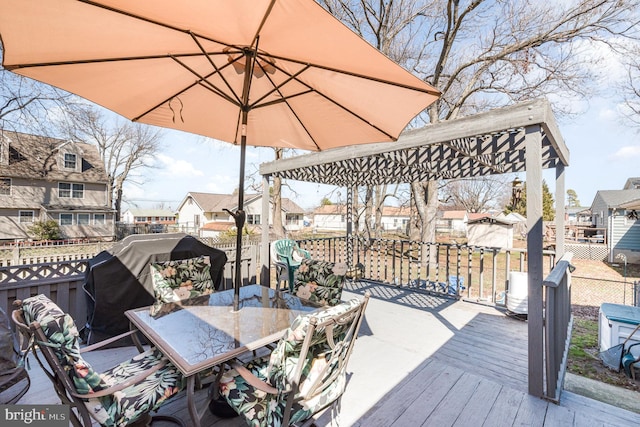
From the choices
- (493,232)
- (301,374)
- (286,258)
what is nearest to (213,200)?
(493,232)

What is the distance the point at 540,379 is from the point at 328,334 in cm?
199

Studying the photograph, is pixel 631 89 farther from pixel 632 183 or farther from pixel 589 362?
pixel 632 183

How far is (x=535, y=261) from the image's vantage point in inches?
92.7

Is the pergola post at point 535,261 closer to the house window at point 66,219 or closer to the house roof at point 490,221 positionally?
the house roof at point 490,221

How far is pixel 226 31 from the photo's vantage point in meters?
1.64

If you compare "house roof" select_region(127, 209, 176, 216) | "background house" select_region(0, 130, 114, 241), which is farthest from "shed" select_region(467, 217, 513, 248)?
"house roof" select_region(127, 209, 176, 216)

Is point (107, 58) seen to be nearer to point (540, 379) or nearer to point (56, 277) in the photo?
point (56, 277)

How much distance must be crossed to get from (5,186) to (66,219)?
314 centimetres

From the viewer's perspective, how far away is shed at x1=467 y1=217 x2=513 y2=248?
743 inches

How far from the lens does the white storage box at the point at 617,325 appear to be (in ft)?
10.2

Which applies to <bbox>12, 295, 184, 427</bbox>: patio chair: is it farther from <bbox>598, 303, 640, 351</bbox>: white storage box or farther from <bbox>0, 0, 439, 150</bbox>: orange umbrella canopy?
<bbox>598, 303, 640, 351</bbox>: white storage box

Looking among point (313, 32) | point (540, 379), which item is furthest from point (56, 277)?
point (540, 379)

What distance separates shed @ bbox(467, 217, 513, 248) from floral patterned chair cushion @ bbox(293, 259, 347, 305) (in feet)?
61.5

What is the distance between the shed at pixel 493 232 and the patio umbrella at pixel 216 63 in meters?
19.2
